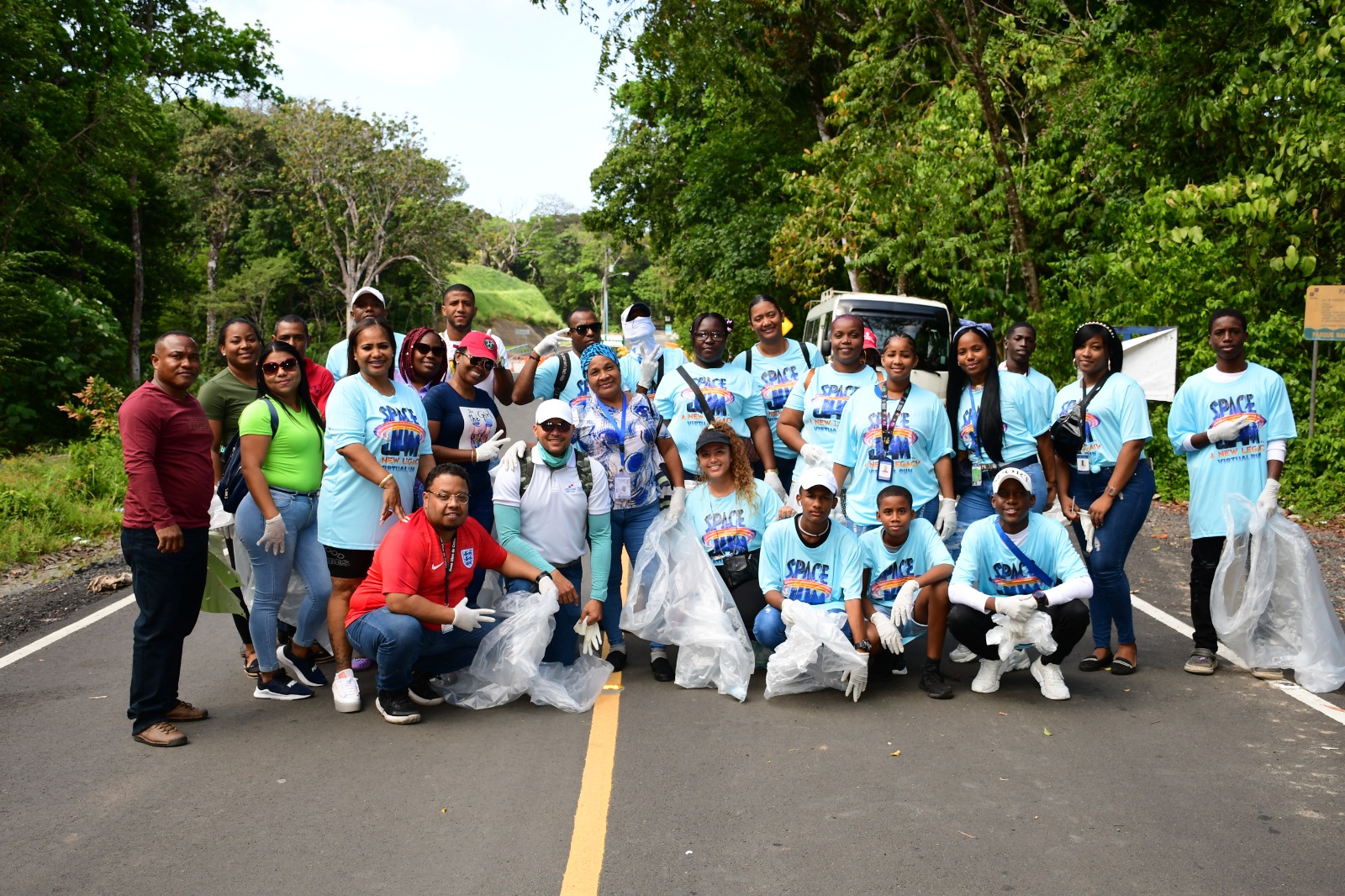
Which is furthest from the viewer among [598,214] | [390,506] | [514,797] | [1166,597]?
[598,214]

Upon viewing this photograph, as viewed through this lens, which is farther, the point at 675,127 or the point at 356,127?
the point at 356,127

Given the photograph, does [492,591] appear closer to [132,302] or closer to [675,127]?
[132,302]

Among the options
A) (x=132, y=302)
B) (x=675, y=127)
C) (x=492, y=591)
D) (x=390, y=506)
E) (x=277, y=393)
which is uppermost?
(x=675, y=127)

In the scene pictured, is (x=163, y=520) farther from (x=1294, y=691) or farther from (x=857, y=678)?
(x=1294, y=691)

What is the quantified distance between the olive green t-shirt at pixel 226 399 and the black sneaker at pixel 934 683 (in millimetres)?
3811

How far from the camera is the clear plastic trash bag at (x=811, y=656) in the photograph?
18.0 feet

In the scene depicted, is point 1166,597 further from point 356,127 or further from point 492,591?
point 356,127

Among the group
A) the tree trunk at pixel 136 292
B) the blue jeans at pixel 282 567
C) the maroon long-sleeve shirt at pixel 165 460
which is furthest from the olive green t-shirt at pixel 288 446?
the tree trunk at pixel 136 292

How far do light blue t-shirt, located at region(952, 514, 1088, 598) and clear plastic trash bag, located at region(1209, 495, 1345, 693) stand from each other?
3.18ft

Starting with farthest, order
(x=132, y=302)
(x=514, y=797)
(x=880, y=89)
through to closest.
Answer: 1. (x=132, y=302)
2. (x=880, y=89)
3. (x=514, y=797)

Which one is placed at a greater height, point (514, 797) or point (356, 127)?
point (356, 127)

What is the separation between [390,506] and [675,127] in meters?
29.9

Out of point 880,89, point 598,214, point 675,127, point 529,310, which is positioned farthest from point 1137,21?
point 529,310

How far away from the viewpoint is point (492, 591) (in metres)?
6.06
